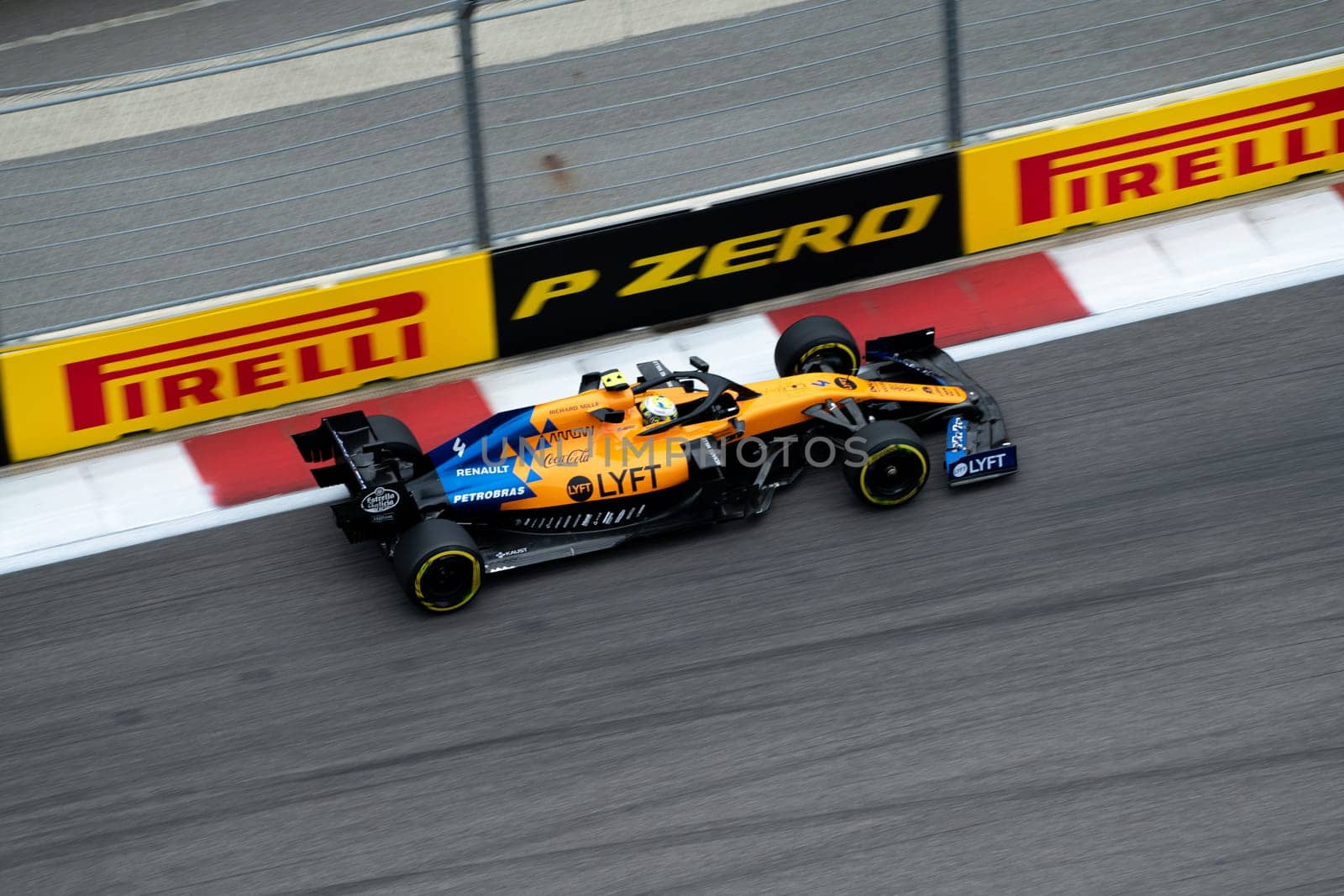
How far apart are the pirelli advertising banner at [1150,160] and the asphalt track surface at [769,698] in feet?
5.81

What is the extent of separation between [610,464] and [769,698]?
139 centimetres

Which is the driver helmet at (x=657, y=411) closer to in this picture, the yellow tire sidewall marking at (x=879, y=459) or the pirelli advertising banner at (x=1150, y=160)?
the yellow tire sidewall marking at (x=879, y=459)

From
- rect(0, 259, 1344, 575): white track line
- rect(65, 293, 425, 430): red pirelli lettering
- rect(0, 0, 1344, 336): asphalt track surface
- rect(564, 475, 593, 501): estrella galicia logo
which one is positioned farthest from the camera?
rect(0, 0, 1344, 336): asphalt track surface

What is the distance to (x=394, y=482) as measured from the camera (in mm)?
7527

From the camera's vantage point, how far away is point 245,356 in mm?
8812

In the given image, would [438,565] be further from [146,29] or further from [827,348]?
[146,29]

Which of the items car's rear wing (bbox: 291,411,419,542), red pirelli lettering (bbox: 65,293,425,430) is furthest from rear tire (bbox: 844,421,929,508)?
red pirelli lettering (bbox: 65,293,425,430)

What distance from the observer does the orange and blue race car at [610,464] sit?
7523 mm

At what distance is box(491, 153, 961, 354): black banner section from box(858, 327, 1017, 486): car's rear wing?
1.04m

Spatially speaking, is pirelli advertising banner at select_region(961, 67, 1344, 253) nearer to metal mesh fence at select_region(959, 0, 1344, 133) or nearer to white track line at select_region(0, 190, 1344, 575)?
white track line at select_region(0, 190, 1344, 575)

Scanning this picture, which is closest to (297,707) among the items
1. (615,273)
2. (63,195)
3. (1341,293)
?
(615,273)

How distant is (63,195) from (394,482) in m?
4.71

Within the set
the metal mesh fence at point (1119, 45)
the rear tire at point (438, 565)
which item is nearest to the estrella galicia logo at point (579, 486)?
the rear tire at point (438, 565)

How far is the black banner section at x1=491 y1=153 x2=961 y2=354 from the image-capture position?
30.1 feet
